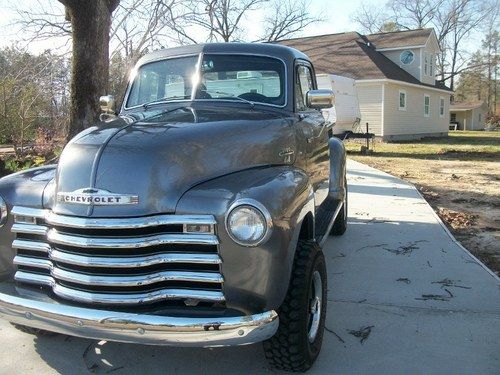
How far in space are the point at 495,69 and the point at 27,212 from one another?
228 ft

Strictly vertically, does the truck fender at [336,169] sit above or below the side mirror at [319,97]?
below

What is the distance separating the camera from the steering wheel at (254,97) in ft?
13.9

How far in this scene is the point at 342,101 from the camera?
19.1 metres

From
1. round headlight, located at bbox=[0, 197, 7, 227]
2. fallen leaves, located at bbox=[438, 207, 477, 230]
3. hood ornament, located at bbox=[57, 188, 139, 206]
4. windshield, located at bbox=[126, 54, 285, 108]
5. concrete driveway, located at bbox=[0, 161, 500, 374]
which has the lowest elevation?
concrete driveway, located at bbox=[0, 161, 500, 374]

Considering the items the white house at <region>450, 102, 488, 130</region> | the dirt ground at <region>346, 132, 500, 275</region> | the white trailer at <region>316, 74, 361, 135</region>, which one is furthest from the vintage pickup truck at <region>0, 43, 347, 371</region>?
the white house at <region>450, 102, 488, 130</region>

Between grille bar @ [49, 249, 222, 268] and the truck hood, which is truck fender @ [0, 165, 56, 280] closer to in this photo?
the truck hood

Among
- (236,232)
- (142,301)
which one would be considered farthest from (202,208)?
(142,301)

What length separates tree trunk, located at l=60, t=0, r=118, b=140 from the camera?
8.27 meters

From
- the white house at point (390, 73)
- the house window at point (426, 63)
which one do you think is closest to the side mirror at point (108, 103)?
the white house at point (390, 73)

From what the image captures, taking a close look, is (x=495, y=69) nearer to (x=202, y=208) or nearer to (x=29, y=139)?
(x=29, y=139)

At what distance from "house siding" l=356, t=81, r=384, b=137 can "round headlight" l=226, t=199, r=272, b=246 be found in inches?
917

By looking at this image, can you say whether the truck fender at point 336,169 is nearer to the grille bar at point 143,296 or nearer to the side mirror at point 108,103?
the side mirror at point 108,103

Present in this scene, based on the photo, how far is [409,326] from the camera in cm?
392

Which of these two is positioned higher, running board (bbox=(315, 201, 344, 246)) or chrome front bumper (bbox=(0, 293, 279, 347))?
running board (bbox=(315, 201, 344, 246))
